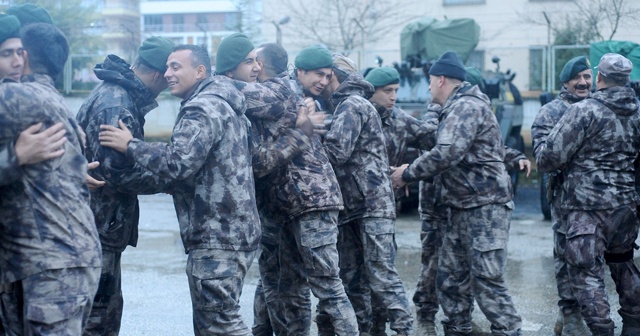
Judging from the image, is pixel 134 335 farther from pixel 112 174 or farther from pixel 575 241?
pixel 575 241

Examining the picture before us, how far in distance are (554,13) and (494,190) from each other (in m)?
21.1

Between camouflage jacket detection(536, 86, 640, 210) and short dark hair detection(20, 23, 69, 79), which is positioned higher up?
short dark hair detection(20, 23, 69, 79)

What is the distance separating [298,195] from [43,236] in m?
2.14

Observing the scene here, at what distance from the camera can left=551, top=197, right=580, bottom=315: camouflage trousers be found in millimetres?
6832

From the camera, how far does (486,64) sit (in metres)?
23.6

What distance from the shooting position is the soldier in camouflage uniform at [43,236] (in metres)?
3.80

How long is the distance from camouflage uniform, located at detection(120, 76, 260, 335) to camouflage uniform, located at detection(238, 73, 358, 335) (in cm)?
55

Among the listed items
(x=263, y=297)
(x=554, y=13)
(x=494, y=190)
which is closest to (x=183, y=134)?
(x=263, y=297)

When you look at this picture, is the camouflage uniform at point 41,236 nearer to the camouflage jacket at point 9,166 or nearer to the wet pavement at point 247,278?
the camouflage jacket at point 9,166

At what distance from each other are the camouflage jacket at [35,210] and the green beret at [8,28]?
34 centimetres

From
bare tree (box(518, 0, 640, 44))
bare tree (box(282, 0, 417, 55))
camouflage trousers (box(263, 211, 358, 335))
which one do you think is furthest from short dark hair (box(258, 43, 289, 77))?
bare tree (box(282, 0, 417, 55))

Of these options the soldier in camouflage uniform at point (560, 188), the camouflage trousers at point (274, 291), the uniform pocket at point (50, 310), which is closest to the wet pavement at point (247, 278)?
the soldier in camouflage uniform at point (560, 188)

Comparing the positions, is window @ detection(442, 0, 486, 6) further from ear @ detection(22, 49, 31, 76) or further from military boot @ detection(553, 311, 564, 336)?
ear @ detection(22, 49, 31, 76)

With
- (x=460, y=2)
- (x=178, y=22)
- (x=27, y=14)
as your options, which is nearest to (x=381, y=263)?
(x=27, y=14)
